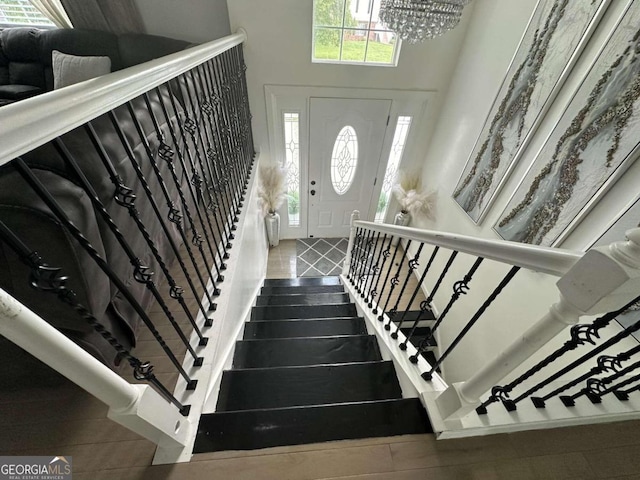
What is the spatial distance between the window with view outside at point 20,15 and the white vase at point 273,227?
3284 millimetres

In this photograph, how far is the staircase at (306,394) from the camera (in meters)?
0.90

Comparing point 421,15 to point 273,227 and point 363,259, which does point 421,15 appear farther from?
point 273,227

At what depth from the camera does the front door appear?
9.95ft

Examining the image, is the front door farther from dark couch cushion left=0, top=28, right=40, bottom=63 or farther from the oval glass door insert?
dark couch cushion left=0, top=28, right=40, bottom=63

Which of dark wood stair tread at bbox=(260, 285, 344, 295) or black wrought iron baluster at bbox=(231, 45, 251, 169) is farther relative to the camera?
dark wood stair tread at bbox=(260, 285, 344, 295)

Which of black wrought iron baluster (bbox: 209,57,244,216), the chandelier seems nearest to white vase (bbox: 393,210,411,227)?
the chandelier

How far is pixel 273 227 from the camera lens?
3812mm

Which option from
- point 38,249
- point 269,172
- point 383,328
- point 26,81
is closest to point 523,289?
point 383,328

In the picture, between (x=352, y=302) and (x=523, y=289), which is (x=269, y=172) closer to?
(x=352, y=302)

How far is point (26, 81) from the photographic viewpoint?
2.64 metres

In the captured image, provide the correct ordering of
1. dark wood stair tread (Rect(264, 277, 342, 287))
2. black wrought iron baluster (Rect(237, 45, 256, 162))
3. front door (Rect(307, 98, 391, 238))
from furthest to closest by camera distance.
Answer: dark wood stair tread (Rect(264, 277, 342, 287)) < front door (Rect(307, 98, 391, 238)) < black wrought iron baluster (Rect(237, 45, 256, 162))

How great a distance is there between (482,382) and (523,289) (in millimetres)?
1289

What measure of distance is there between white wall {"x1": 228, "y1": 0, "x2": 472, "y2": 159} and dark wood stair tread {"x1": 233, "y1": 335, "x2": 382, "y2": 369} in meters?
2.52

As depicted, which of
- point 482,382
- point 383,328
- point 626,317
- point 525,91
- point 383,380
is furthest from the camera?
point 525,91
